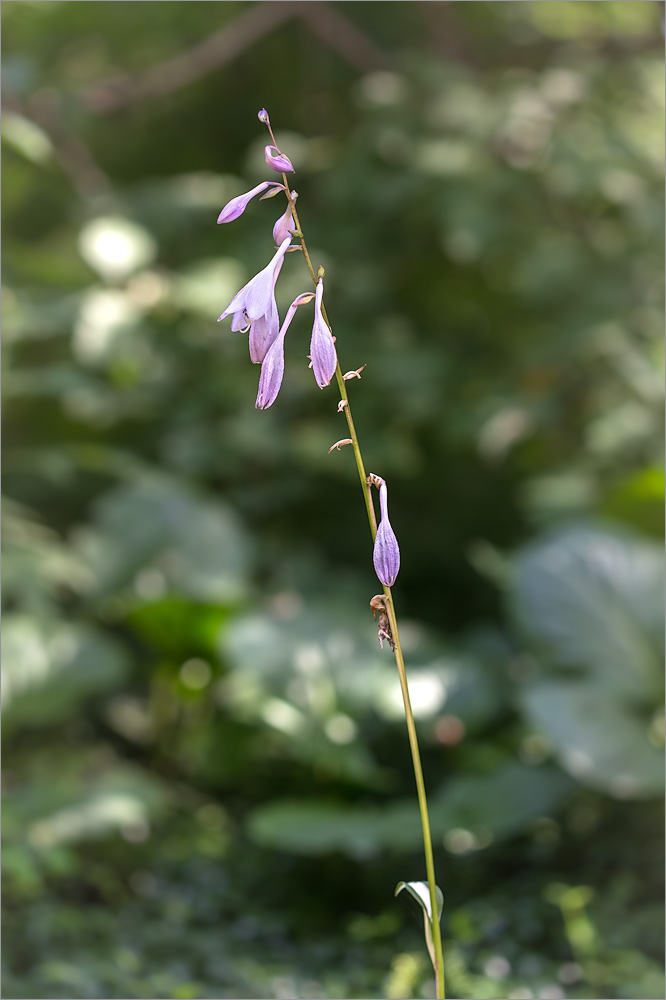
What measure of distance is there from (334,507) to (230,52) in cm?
170

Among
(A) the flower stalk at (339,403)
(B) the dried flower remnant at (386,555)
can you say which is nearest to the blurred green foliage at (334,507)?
(A) the flower stalk at (339,403)

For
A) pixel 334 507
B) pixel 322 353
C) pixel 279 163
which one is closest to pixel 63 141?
pixel 334 507

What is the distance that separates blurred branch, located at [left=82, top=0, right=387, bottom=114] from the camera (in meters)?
3.11

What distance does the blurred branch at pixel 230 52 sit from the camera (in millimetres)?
3107

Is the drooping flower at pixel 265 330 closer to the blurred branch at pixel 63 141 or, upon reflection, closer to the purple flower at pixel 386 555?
the purple flower at pixel 386 555

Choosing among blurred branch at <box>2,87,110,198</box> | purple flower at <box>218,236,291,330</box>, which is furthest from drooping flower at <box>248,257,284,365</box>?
blurred branch at <box>2,87,110,198</box>

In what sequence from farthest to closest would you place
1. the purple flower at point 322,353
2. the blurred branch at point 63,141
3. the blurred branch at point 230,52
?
the blurred branch at point 230,52
the blurred branch at point 63,141
the purple flower at point 322,353

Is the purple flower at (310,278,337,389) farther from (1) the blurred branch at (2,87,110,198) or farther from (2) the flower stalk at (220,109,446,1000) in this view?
(1) the blurred branch at (2,87,110,198)

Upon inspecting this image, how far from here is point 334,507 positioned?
3.00 meters

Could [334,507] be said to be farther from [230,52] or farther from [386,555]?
[386,555]

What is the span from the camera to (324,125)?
344 cm

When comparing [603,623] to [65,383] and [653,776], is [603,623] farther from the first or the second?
[65,383]

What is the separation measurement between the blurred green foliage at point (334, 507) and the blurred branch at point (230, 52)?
21mm

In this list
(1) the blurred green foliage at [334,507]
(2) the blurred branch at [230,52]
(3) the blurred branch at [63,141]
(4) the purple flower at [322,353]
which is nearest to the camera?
(4) the purple flower at [322,353]
